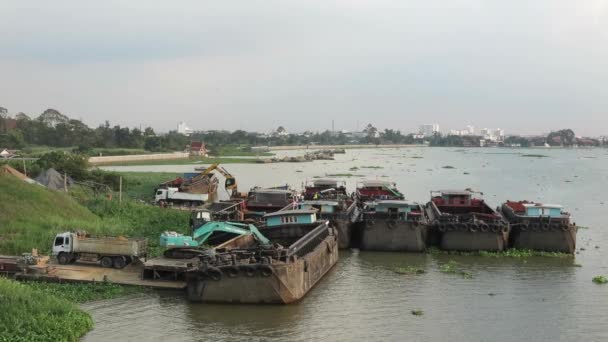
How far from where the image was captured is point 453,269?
26.5 m

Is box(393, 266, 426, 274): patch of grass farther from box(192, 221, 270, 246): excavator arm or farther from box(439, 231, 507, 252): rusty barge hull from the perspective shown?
box(192, 221, 270, 246): excavator arm

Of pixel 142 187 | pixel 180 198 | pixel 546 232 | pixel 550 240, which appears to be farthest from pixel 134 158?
pixel 550 240

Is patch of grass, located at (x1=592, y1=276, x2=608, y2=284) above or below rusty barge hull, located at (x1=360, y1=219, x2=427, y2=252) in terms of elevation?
below

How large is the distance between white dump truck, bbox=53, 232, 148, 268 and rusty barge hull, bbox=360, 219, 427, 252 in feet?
38.6

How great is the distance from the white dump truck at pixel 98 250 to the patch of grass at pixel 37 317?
464 centimetres

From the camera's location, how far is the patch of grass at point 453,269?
83.8 feet

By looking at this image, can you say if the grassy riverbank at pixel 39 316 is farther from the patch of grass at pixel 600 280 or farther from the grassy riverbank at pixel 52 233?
the patch of grass at pixel 600 280

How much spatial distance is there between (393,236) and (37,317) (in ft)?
59.6

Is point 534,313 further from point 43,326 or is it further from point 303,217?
point 43,326

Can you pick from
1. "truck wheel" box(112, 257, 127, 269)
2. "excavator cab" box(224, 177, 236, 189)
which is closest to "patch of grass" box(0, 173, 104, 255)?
"truck wheel" box(112, 257, 127, 269)

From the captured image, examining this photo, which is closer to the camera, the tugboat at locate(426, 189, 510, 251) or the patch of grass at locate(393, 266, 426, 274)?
the patch of grass at locate(393, 266, 426, 274)

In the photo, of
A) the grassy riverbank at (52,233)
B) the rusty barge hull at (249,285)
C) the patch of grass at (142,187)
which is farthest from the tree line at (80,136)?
the rusty barge hull at (249,285)

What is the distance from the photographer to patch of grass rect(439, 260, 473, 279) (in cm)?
2554

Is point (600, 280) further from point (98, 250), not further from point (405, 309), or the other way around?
point (98, 250)
